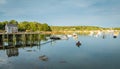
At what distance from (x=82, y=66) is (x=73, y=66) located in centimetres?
190

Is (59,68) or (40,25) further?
(40,25)

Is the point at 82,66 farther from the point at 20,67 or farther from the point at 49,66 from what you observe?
the point at 20,67

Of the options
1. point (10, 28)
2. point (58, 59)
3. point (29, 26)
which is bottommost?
point (58, 59)

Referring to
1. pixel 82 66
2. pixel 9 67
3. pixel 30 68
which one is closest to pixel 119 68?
pixel 82 66

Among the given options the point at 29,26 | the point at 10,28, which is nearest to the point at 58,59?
the point at 10,28

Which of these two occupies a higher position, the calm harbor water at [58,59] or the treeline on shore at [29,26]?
the treeline on shore at [29,26]

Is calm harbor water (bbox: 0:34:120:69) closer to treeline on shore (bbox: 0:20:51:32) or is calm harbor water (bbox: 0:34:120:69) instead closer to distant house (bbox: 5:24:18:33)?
distant house (bbox: 5:24:18:33)

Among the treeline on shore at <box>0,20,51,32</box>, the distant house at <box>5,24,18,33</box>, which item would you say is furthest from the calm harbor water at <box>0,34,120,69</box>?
the treeline on shore at <box>0,20,51,32</box>

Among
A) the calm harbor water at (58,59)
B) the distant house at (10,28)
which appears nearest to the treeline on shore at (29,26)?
the distant house at (10,28)

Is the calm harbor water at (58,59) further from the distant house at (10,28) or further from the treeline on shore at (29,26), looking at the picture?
the treeline on shore at (29,26)

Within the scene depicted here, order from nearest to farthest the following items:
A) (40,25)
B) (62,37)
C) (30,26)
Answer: (62,37)
(30,26)
(40,25)

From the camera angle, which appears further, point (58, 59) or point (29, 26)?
point (29, 26)

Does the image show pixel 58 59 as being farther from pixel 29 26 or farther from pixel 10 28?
pixel 29 26

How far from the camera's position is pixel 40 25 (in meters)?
189
